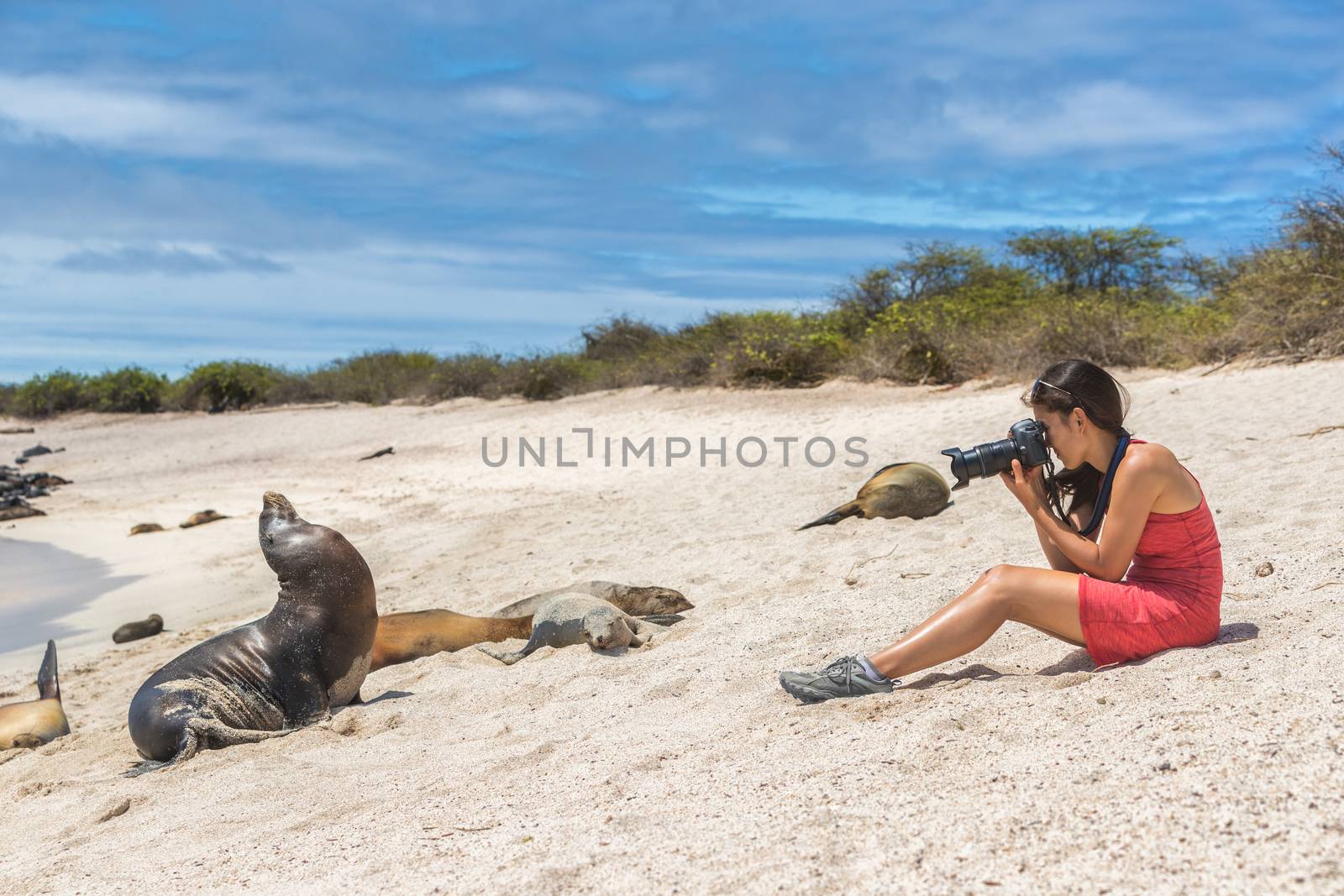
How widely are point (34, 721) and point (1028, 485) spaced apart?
5.21 m

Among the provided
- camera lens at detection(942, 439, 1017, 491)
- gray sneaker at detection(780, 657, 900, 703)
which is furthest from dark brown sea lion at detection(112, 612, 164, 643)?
camera lens at detection(942, 439, 1017, 491)

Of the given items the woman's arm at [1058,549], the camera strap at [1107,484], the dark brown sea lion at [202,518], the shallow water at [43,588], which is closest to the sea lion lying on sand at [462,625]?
the woman's arm at [1058,549]

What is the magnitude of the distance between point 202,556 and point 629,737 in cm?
829

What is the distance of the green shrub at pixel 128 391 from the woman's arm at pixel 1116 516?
32.2m

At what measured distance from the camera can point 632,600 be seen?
638 cm

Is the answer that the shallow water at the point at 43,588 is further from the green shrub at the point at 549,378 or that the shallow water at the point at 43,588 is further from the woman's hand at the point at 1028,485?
the green shrub at the point at 549,378

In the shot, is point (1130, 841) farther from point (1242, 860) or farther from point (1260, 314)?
point (1260, 314)

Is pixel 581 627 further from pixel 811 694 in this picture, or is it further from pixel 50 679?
pixel 50 679

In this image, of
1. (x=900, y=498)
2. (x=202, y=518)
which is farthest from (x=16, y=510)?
(x=900, y=498)

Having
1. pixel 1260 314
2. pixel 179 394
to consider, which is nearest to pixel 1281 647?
pixel 1260 314

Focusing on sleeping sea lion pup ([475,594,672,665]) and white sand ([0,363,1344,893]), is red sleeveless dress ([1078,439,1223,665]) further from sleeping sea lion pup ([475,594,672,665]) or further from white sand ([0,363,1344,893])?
sleeping sea lion pup ([475,594,672,665])

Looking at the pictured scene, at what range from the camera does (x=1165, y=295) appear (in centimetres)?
2259

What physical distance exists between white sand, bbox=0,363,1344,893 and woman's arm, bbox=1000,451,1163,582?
395 millimetres

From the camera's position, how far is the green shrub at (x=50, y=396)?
105 feet
